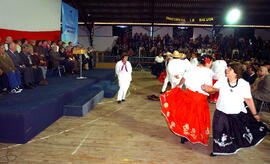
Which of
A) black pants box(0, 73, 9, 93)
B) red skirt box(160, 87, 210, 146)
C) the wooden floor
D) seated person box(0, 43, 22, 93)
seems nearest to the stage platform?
the wooden floor

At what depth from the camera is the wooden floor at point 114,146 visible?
325 cm

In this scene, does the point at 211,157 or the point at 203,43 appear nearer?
the point at 211,157

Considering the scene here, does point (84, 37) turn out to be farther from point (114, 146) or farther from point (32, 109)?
point (114, 146)

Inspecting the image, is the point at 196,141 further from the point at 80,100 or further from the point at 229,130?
the point at 80,100

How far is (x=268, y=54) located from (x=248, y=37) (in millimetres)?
3349

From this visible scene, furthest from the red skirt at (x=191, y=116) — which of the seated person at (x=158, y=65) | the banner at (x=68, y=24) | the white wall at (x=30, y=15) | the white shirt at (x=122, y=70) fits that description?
the banner at (x=68, y=24)

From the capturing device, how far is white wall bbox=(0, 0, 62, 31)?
7.17 metres

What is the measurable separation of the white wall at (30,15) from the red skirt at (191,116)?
21.1ft

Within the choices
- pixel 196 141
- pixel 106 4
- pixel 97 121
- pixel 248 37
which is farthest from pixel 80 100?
pixel 248 37

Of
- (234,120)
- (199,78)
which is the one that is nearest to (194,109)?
(199,78)

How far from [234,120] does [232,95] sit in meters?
0.40

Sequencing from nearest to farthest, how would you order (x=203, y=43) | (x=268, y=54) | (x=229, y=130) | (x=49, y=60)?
(x=229, y=130)
(x=49, y=60)
(x=268, y=54)
(x=203, y=43)

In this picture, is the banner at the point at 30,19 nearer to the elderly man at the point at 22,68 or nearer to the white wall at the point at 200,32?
the elderly man at the point at 22,68

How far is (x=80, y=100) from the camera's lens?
5.56 m
